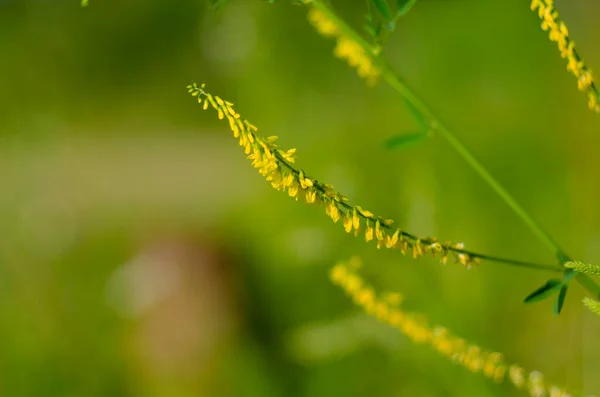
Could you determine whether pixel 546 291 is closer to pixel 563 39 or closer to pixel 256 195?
pixel 563 39

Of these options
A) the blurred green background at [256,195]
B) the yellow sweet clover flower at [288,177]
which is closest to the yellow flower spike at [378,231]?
the yellow sweet clover flower at [288,177]

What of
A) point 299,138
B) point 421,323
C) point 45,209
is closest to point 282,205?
point 299,138

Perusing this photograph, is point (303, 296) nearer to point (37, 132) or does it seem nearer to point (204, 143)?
point (204, 143)

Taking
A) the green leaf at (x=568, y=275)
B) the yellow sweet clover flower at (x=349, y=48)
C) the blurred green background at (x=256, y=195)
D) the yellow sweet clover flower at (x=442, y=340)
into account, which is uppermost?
the blurred green background at (x=256, y=195)

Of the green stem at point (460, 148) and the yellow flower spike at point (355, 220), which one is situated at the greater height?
the green stem at point (460, 148)

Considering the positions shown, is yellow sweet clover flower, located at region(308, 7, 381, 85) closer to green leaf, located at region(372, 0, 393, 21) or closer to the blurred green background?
green leaf, located at region(372, 0, 393, 21)

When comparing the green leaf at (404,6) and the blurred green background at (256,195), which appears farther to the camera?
the blurred green background at (256,195)

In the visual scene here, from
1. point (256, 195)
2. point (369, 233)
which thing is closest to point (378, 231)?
point (369, 233)

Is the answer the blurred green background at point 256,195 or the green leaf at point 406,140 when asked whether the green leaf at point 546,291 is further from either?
the blurred green background at point 256,195
